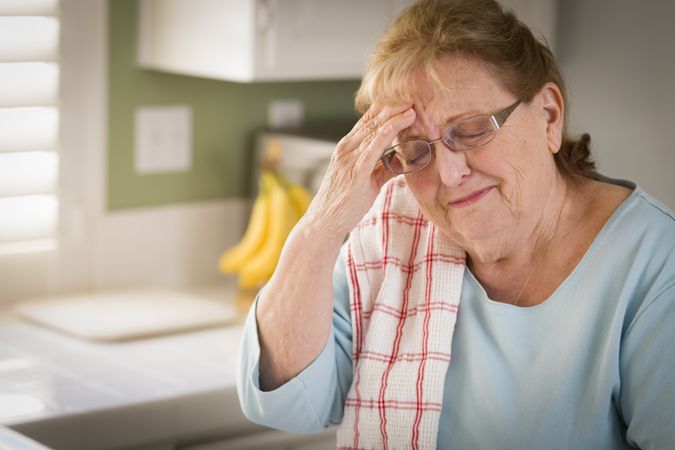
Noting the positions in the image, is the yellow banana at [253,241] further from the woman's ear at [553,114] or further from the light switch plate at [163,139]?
the woman's ear at [553,114]

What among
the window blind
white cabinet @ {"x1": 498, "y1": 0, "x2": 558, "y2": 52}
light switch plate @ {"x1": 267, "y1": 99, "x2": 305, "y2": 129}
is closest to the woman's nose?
white cabinet @ {"x1": 498, "y1": 0, "x2": 558, "y2": 52}

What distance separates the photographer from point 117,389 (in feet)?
7.10

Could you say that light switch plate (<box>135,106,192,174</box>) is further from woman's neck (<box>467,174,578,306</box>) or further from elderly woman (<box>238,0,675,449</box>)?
woman's neck (<box>467,174,578,306</box>)

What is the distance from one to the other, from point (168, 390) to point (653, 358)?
0.98 m

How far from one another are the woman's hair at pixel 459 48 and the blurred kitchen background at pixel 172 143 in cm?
82

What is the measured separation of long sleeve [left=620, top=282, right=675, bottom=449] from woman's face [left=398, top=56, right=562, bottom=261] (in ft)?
0.75

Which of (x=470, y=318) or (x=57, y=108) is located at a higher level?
(x=57, y=108)

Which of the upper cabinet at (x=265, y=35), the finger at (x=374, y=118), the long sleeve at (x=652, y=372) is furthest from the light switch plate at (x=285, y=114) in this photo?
the long sleeve at (x=652, y=372)

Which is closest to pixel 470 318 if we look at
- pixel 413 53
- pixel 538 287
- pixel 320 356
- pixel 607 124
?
pixel 538 287

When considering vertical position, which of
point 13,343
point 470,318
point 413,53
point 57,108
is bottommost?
point 13,343

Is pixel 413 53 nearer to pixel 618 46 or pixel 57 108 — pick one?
pixel 618 46

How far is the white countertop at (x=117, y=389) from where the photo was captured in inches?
79.9

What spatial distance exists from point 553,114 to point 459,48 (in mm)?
178

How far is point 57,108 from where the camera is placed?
9.11 ft
